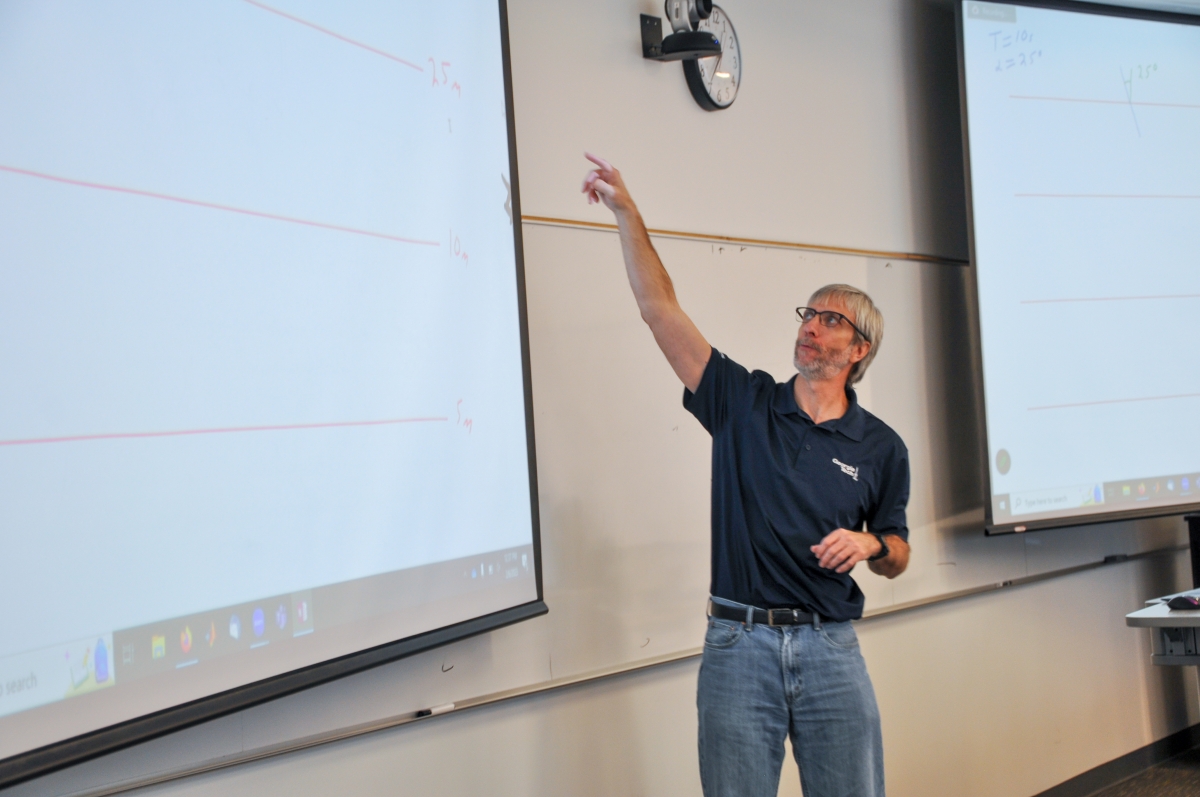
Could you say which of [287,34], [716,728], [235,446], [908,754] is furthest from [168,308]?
[908,754]

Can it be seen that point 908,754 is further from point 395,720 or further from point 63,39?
point 63,39

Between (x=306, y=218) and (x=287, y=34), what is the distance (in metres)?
0.27

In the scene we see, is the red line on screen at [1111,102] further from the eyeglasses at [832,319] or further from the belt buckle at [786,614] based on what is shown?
the belt buckle at [786,614]

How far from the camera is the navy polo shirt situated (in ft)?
5.80

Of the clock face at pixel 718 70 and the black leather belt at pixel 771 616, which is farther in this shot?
the clock face at pixel 718 70

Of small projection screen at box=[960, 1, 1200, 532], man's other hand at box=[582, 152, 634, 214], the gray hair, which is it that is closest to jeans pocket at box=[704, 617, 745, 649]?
the gray hair

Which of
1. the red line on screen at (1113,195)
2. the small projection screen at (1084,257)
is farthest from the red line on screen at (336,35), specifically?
the red line on screen at (1113,195)

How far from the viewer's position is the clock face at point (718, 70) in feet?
7.74

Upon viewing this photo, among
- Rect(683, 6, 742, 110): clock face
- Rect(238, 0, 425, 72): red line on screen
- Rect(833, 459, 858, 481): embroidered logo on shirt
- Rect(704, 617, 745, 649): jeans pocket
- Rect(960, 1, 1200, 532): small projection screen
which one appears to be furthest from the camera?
Rect(960, 1, 1200, 532): small projection screen

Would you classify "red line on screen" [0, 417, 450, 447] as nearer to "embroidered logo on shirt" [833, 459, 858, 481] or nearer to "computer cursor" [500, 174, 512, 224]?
"computer cursor" [500, 174, 512, 224]

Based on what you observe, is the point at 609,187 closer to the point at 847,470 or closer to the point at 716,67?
the point at 847,470

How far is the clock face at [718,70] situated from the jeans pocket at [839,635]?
1345 mm

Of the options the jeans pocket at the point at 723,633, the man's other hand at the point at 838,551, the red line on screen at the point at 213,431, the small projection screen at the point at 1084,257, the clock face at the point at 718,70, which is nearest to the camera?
the red line on screen at the point at 213,431

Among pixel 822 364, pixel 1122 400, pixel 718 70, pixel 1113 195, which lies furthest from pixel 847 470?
pixel 1113 195
